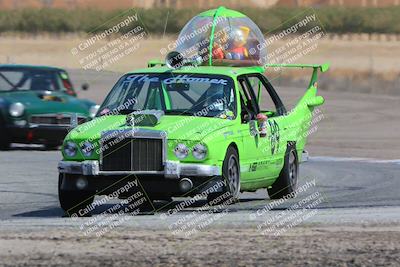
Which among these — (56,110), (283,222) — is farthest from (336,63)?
(283,222)

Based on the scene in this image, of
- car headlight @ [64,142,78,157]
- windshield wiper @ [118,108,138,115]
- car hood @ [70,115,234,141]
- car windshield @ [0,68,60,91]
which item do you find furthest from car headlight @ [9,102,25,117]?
car headlight @ [64,142,78,157]

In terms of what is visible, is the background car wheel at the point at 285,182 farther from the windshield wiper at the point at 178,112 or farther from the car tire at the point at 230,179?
the windshield wiper at the point at 178,112

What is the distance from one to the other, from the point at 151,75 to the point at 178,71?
0.30 meters

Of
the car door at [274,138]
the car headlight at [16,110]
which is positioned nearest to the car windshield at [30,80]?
the car headlight at [16,110]

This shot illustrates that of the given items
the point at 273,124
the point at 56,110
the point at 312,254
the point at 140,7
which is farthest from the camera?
the point at 140,7

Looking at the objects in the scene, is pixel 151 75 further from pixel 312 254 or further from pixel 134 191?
pixel 312 254

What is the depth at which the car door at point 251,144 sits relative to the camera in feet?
45.9

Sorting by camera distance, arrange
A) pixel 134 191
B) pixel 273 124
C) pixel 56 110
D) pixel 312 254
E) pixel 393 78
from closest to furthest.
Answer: pixel 312 254 → pixel 134 191 → pixel 273 124 → pixel 56 110 → pixel 393 78

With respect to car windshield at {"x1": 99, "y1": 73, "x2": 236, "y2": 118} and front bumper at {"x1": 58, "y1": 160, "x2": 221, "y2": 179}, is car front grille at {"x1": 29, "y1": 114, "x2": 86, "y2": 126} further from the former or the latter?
front bumper at {"x1": 58, "y1": 160, "x2": 221, "y2": 179}

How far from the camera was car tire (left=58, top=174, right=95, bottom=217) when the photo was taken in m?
13.1

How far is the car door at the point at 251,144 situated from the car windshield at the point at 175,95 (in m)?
0.25

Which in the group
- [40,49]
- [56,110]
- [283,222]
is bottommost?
[40,49]

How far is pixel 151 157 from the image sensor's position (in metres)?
12.9

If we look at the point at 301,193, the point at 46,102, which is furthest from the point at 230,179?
the point at 46,102
